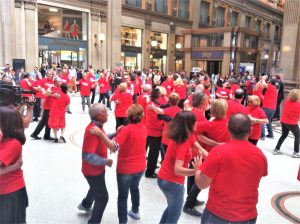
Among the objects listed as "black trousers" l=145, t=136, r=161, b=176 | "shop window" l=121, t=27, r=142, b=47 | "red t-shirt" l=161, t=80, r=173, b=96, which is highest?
"shop window" l=121, t=27, r=142, b=47

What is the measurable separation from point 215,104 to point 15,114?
259cm

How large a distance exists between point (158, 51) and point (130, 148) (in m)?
27.2

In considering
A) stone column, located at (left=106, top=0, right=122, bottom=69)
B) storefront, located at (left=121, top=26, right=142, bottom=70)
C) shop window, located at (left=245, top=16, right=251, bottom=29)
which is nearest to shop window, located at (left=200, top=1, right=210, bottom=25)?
shop window, located at (left=245, top=16, right=251, bottom=29)

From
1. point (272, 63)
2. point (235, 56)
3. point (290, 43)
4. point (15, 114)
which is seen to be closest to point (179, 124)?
point (15, 114)

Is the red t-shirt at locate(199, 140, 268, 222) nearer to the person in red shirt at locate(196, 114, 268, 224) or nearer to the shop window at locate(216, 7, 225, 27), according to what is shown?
the person in red shirt at locate(196, 114, 268, 224)

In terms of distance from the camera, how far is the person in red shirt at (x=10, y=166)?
2.83 m

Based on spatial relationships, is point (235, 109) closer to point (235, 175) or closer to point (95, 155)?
point (95, 155)

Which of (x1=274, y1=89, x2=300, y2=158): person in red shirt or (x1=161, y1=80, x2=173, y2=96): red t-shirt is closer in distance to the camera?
(x1=274, y1=89, x2=300, y2=158): person in red shirt

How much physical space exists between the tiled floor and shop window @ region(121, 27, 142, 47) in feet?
66.2

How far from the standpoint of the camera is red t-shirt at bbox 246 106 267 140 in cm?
599

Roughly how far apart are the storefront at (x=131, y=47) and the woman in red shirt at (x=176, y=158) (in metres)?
24.1

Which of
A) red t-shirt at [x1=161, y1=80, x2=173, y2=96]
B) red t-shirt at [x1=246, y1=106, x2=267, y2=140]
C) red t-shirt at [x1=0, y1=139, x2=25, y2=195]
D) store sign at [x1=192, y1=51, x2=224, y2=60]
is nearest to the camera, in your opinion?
red t-shirt at [x1=0, y1=139, x2=25, y2=195]

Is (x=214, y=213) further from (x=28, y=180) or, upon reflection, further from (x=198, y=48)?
(x=198, y=48)

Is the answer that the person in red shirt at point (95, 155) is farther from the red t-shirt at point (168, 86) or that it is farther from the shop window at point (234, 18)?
the shop window at point (234, 18)
